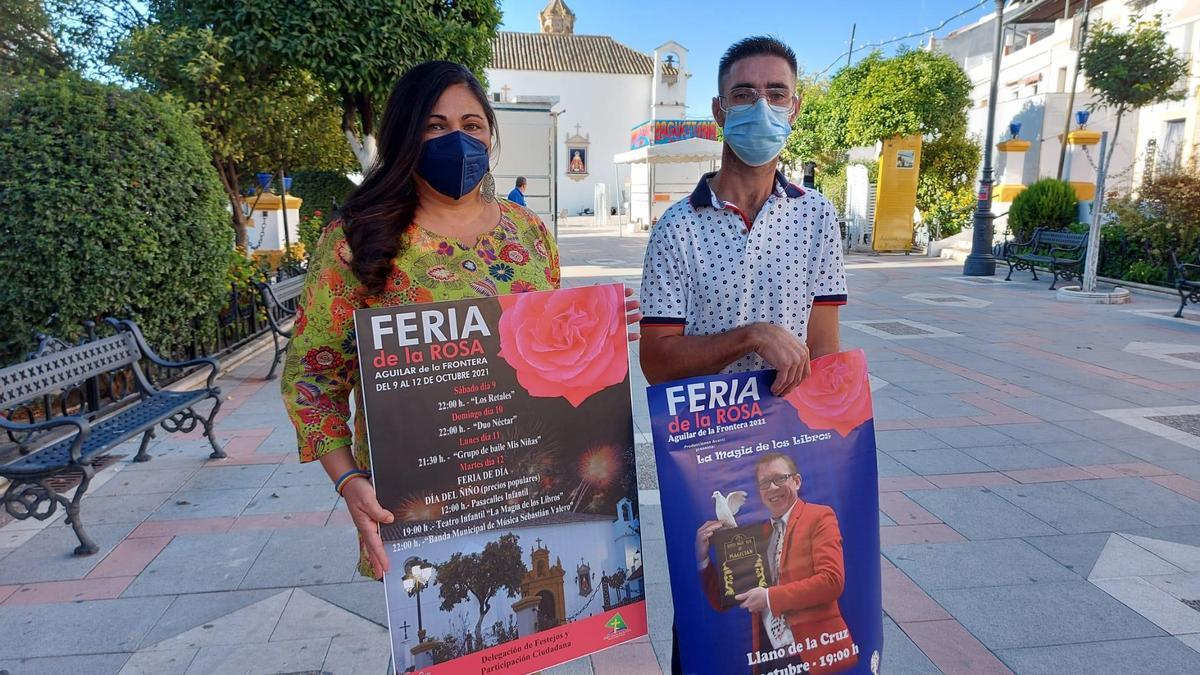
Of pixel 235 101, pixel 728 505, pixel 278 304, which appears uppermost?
pixel 235 101

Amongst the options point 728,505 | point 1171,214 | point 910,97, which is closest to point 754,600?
point 728,505

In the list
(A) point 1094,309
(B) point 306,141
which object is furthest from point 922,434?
(B) point 306,141

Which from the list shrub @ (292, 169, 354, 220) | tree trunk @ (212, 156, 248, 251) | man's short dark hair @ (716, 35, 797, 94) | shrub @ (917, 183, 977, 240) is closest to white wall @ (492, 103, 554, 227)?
shrub @ (292, 169, 354, 220)

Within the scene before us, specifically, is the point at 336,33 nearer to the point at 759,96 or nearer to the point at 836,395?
the point at 759,96

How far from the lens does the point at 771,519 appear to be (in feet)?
5.09

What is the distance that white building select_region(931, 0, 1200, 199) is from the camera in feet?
50.8

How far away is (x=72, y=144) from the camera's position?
5109 millimetres

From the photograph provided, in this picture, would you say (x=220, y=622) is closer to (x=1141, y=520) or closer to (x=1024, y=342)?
(x=1141, y=520)

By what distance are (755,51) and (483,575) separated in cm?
140

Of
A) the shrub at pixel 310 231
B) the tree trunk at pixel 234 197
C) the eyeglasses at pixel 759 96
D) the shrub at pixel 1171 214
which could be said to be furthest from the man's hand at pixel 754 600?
the shrub at pixel 310 231

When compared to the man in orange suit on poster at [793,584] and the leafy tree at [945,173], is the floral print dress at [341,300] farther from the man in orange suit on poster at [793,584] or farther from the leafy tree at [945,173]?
the leafy tree at [945,173]

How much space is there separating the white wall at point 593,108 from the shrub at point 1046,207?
31.7m

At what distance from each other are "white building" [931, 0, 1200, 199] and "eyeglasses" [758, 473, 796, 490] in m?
14.1

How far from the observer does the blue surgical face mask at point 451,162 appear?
1646mm
